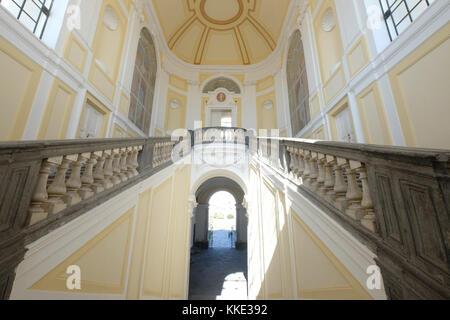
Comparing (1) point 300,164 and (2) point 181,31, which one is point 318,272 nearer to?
(1) point 300,164

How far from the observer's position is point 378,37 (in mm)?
4043

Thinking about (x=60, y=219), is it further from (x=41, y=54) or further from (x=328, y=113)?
(x=328, y=113)

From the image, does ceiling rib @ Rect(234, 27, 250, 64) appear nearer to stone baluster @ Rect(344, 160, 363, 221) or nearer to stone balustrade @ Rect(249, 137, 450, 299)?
stone balustrade @ Rect(249, 137, 450, 299)

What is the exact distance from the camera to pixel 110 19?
20.4 ft

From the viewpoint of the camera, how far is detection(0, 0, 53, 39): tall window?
3738 millimetres

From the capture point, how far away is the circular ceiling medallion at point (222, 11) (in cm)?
1012

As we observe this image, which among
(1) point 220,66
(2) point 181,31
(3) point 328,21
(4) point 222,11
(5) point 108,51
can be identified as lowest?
(5) point 108,51

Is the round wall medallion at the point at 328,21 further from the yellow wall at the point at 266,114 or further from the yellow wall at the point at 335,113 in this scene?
the yellow wall at the point at 266,114

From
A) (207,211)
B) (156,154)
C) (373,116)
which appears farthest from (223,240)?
(373,116)

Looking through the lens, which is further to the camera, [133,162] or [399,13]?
[399,13]

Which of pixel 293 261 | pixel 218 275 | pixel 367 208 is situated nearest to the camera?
pixel 367 208

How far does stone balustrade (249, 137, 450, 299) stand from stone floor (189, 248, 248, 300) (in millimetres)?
6071

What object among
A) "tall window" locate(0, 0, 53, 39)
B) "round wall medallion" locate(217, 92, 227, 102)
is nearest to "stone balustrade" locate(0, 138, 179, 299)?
"tall window" locate(0, 0, 53, 39)

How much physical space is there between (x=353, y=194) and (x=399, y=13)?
4.70 m
